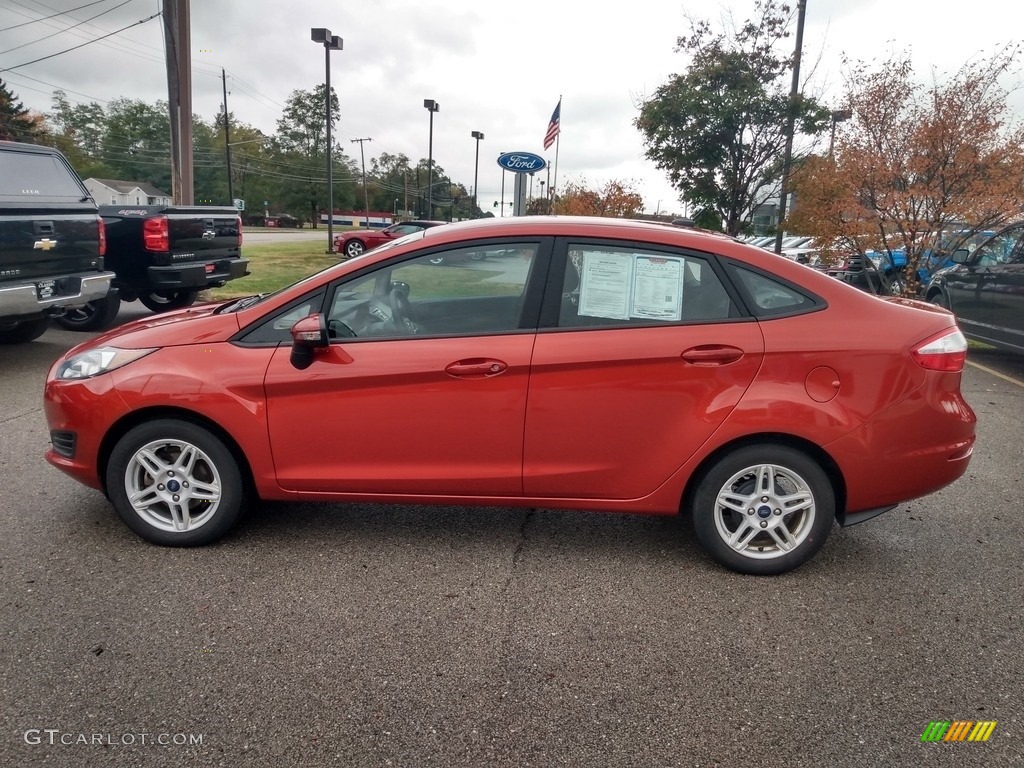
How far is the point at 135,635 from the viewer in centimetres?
290

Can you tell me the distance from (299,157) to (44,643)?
309 ft

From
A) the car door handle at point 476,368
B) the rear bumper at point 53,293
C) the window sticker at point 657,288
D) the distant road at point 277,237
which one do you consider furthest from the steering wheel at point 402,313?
the distant road at point 277,237

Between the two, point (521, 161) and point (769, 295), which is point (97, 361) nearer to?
point (769, 295)

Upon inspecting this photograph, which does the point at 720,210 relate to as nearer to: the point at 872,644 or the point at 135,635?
the point at 872,644

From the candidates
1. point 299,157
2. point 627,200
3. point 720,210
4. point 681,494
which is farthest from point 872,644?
point 299,157

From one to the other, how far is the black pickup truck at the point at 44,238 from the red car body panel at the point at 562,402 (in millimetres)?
3824

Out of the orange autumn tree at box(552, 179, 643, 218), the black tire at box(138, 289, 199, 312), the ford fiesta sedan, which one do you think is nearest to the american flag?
the orange autumn tree at box(552, 179, 643, 218)

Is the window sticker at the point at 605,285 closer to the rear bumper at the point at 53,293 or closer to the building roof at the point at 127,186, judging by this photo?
the rear bumper at the point at 53,293

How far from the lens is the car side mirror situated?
3352mm

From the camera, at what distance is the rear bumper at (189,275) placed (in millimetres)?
8828

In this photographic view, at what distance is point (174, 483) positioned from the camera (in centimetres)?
359

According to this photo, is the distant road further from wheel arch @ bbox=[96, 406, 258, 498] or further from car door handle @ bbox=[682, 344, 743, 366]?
car door handle @ bbox=[682, 344, 743, 366]

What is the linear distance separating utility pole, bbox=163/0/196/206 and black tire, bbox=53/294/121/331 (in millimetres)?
4416

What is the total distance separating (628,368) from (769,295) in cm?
75
